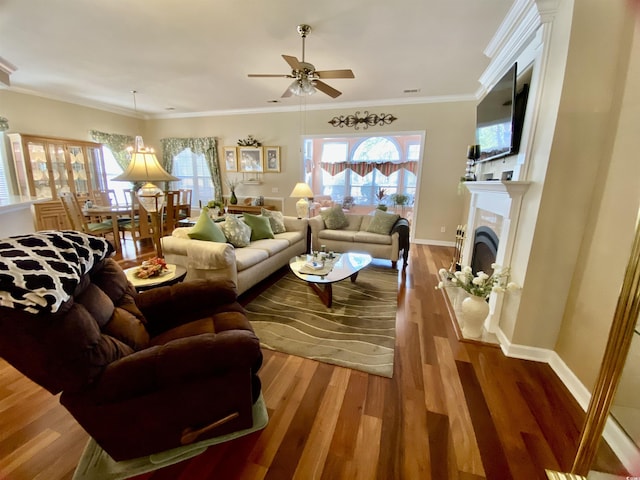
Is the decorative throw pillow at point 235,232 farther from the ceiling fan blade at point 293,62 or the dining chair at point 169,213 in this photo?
the ceiling fan blade at point 293,62

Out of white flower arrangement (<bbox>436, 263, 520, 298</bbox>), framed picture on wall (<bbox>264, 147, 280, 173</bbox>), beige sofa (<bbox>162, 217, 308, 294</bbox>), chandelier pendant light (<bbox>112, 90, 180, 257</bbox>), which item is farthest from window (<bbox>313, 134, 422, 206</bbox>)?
chandelier pendant light (<bbox>112, 90, 180, 257</bbox>)

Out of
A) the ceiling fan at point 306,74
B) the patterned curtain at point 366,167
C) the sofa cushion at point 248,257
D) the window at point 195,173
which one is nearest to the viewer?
the ceiling fan at point 306,74

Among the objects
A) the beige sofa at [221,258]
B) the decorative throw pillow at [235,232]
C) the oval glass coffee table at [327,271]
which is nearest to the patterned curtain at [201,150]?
the decorative throw pillow at [235,232]

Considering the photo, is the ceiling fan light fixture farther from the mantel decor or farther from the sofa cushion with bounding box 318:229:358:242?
the mantel decor

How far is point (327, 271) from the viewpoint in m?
2.76

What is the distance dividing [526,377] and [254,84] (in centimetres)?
496

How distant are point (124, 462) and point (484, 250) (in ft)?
11.0

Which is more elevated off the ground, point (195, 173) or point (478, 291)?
point (195, 173)

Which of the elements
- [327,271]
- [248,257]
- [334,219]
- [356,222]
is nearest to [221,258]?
[248,257]

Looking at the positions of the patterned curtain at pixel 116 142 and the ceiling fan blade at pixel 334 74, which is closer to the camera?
the ceiling fan blade at pixel 334 74

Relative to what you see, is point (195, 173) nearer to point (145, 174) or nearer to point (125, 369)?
point (145, 174)

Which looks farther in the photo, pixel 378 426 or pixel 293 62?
pixel 293 62

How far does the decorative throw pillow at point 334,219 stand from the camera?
4.46 m

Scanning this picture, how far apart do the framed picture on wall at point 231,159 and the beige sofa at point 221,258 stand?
3.73 meters
